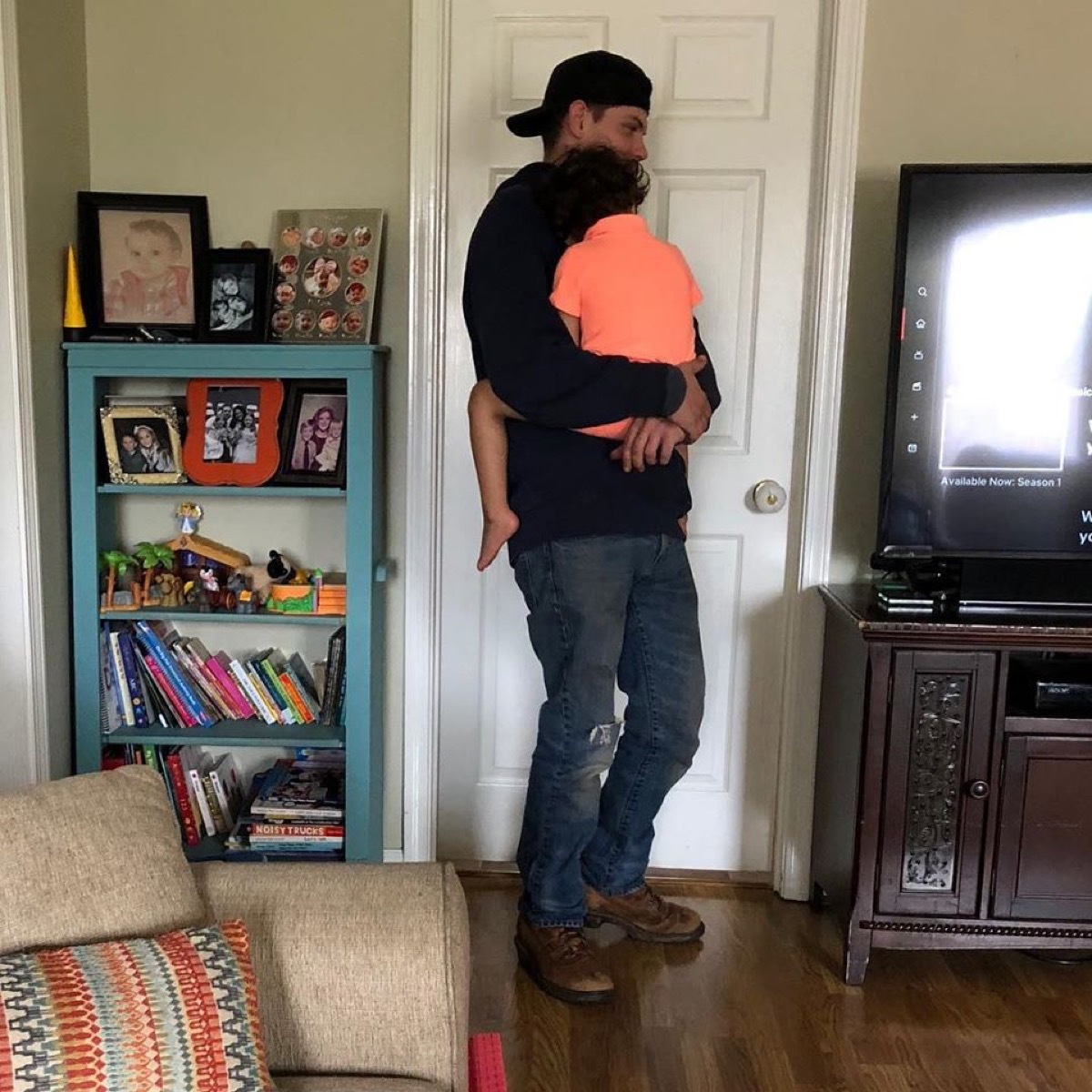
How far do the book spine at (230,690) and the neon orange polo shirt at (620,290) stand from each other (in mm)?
1065

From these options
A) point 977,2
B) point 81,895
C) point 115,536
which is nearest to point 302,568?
point 115,536

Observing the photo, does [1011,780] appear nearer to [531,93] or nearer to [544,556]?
[544,556]

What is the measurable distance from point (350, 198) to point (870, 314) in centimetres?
116

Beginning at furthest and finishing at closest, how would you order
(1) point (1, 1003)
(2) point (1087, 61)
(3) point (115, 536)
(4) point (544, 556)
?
(3) point (115, 536) < (2) point (1087, 61) < (4) point (544, 556) < (1) point (1, 1003)

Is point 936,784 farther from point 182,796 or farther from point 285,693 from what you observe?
point 182,796

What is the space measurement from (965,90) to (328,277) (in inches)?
54.8

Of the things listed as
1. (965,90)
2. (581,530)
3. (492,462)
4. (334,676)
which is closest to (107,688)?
(334,676)

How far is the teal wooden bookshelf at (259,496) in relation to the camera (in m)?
2.17

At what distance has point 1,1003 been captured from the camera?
3.17 feet

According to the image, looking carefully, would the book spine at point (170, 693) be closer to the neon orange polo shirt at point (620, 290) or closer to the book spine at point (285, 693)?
the book spine at point (285, 693)

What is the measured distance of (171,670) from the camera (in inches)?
92.1

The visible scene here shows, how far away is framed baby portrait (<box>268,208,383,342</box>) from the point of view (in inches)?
90.0

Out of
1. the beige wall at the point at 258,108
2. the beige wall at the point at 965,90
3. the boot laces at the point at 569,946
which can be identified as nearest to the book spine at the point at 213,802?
the boot laces at the point at 569,946

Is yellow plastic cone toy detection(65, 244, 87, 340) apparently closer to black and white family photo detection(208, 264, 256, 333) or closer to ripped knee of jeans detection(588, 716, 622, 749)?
black and white family photo detection(208, 264, 256, 333)
